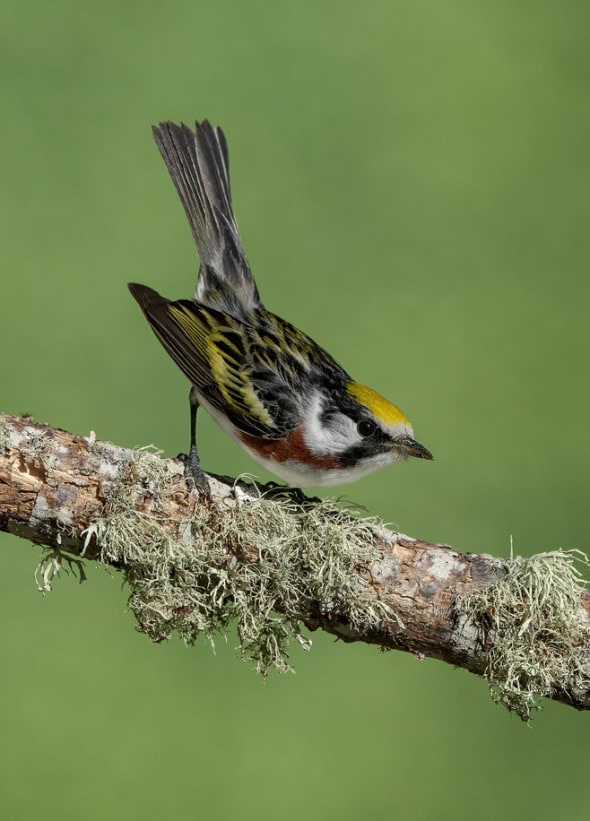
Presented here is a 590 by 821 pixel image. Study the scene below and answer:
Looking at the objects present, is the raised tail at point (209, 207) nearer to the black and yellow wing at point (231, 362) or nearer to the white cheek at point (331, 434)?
the black and yellow wing at point (231, 362)

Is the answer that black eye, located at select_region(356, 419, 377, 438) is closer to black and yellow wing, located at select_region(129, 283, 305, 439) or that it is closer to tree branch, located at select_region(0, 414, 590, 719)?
black and yellow wing, located at select_region(129, 283, 305, 439)

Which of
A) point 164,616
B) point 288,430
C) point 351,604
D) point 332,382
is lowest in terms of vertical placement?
point 164,616

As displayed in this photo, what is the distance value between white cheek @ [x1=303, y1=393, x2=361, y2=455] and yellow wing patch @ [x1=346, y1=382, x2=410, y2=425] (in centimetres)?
8

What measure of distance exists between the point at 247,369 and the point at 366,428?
0.54 meters

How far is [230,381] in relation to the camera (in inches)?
136

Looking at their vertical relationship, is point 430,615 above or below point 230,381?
below

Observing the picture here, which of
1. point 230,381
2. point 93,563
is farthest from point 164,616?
point 230,381

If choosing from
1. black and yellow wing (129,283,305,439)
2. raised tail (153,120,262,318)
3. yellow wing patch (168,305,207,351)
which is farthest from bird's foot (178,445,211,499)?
raised tail (153,120,262,318)

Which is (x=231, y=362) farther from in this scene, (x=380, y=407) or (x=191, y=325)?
(x=380, y=407)

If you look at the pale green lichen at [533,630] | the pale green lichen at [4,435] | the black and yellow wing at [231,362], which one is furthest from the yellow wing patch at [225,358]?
the pale green lichen at [533,630]

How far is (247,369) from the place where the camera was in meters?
3.46

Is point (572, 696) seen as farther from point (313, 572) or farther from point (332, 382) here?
point (332, 382)

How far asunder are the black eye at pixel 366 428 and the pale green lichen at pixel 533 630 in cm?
63

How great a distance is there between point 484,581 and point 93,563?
106 cm
